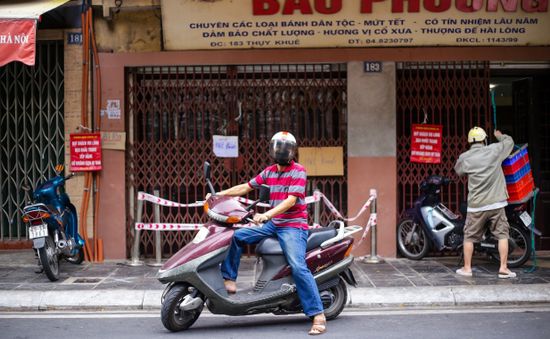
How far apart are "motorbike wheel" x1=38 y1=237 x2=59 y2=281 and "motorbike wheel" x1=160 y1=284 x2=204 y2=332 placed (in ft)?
8.83

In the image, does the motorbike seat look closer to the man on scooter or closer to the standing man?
Answer: the man on scooter

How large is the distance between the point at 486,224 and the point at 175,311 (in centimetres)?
440

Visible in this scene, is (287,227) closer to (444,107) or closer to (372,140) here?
(372,140)

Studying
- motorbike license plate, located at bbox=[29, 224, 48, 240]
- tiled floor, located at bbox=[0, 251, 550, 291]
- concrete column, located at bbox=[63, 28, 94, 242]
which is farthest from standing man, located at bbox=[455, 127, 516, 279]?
concrete column, located at bbox=[63, 28, 94, 242]

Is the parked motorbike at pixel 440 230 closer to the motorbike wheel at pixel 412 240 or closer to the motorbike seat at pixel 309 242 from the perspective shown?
the motorbike wheel at pixel 412 240

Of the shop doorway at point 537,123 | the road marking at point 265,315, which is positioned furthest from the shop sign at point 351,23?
the road marking at point 265,315

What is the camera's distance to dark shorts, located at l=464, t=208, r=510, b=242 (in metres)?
8.56

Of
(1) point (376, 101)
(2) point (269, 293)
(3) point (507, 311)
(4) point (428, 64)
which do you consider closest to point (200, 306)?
(2) point (269, 293)

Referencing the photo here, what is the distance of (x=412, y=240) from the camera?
388 inches

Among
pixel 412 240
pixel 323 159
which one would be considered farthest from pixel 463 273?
pixel 323 159

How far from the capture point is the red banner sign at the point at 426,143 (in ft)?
32.9

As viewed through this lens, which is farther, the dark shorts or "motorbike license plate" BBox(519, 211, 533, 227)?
"motorbike license plate" BBox(519, 211, 533, 227)

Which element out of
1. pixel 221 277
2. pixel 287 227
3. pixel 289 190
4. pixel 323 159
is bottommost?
pixel 221 277

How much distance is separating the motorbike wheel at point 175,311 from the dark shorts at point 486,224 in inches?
157
